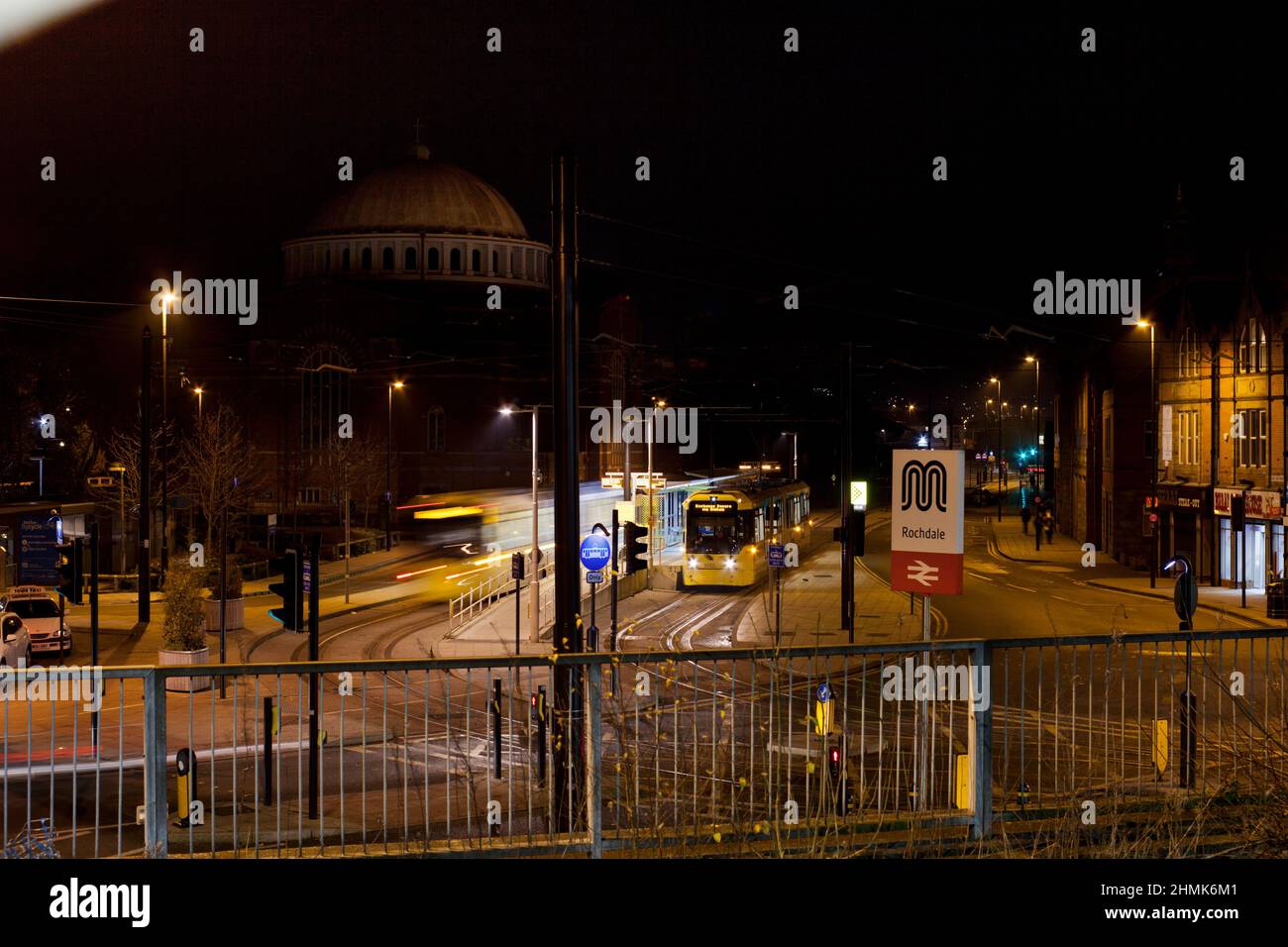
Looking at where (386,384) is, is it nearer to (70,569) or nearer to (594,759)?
(70,569)

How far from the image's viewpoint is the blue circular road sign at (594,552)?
2570 cm

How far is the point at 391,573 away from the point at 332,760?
2899cm

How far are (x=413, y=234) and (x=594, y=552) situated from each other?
8001 cm

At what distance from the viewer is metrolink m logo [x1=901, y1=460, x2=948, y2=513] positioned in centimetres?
1122

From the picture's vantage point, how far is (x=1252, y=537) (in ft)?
128

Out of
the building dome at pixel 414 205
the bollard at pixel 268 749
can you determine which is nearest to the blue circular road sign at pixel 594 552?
the bollard at pixel 268 749

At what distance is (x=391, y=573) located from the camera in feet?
148

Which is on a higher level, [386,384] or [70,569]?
[386,384]

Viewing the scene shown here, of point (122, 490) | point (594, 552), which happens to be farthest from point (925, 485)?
point (122, 490)

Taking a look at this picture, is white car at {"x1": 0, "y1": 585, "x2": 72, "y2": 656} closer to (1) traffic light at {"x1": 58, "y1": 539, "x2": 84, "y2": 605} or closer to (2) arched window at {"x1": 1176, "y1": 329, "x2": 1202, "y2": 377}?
(1) traffic light at {"x1": 58, "y1": 539, "x2": 84, "y2": 605}

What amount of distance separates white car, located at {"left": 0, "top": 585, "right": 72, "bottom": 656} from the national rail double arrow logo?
66.9 ft

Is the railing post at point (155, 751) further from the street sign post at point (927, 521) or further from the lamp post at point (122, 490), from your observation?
the lamp post at point (122, 490)

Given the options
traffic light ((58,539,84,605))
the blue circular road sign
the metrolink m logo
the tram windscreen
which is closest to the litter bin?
the tram windscreen
